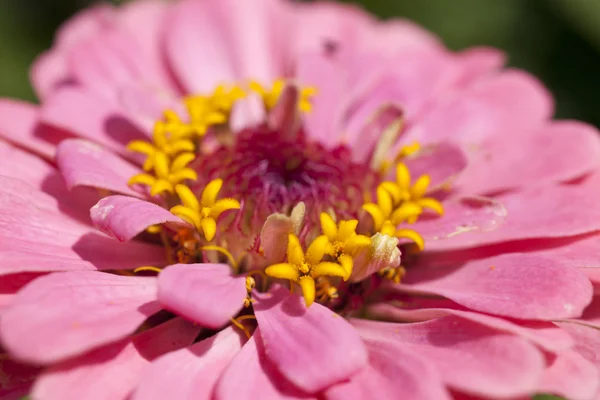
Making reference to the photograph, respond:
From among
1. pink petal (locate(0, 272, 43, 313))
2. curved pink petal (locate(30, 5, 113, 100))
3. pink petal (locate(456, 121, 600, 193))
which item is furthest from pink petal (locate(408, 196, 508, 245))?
curved pink petal (locate(30, 5, 113, 100))

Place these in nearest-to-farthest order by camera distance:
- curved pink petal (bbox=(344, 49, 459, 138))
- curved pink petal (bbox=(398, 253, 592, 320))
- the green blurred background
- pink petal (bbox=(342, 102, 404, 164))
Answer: curved pink petal (bbox=(398, 253, 592, 320)), pink petal (bbox=(342, 102, 404, 164)), curved pink petal (bbox=(344, 49, 459, 138)), the green blurred background

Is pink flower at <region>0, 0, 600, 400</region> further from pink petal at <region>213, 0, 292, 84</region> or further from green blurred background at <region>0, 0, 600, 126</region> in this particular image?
green blurred background at <region>0, 0, 600, 126</region>

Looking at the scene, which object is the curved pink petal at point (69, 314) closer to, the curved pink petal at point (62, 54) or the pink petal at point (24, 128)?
the pink petal at point (24, 128)

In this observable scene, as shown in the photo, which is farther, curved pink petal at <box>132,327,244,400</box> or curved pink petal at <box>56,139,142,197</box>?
curved pink petal at <box>56,139,142,197</box>

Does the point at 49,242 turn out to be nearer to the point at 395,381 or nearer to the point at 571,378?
the point at 395,381

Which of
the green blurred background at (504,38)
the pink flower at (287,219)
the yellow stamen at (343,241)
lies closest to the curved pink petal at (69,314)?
the pink flower at (287,219)

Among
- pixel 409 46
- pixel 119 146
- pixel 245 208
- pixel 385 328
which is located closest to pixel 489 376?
pixel 385 328
